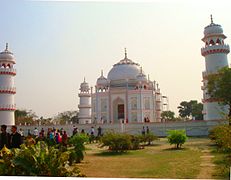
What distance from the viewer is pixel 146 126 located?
75.4 ft

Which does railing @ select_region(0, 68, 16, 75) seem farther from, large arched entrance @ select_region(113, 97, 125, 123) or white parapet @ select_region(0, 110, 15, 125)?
large arched entrance @ select_region(113, 97, 125, 123)

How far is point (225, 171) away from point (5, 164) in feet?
15.2

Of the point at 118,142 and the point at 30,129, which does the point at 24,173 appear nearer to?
the point at 118,142

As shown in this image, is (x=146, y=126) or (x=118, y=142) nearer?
(x=118, y=142)

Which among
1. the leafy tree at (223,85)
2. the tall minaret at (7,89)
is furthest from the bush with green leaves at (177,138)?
the tall minaret at (7,89)

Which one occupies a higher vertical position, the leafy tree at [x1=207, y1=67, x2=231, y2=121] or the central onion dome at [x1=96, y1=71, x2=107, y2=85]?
the central onion dome at [x1=96, y1=71, x2=107, y2=85]

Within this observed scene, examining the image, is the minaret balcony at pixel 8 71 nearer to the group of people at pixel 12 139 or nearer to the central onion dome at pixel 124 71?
the central onion dome at pixel 124 71

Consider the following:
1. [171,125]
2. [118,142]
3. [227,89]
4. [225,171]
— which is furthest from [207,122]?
[225,171]

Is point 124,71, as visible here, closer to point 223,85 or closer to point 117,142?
point 223,85

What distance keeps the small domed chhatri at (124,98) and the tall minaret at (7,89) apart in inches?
358

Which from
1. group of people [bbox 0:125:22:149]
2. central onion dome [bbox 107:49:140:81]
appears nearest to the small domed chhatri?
central onion dome [bbox 107:49:140:81]

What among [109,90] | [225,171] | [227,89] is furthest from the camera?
[109,90]

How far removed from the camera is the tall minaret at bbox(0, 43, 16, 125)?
23.3 m

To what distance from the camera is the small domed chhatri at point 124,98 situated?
1192 inches
